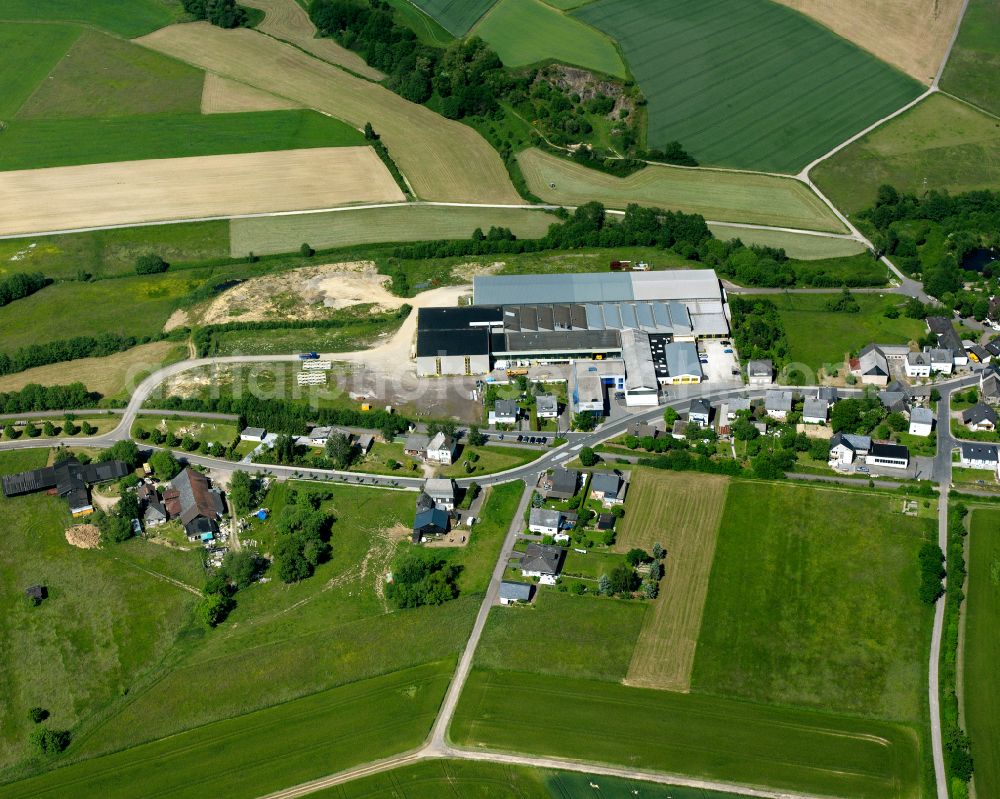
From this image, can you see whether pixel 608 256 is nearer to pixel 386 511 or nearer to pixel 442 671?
pixel 386 511

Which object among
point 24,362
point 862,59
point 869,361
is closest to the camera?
point 869,361

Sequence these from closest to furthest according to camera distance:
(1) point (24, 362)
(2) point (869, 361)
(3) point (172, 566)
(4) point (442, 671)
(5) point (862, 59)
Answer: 1. (4) point (442, 671)
2. (3) point (172, 566)
3. (2) point (869, 361)
4. (1) point (24, 362)
5. (5) point (862, 59)

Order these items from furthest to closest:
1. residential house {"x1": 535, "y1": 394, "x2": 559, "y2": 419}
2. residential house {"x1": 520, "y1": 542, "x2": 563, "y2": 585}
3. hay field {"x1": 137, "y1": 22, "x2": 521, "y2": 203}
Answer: hay field {"x1": 137, "y1": 22, "x2": 521, "y2": 203}
residential house {"x1": 535, "y1": 394, "x2": 559, "y2": 419}
residential house {"x1": 520, "y1": 542, "x2": 563, "y2": 585}

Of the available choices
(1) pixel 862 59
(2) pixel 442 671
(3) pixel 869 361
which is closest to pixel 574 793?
(2) pixel 442 671

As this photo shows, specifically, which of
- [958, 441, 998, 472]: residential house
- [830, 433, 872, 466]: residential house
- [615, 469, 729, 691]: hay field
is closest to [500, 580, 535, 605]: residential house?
[615, 469, 729, 691]: hay field

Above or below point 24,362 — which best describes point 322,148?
above

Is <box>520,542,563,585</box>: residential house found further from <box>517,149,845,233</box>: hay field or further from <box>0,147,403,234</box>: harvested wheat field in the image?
<box>0,147,403,234</box>: harvested wheat field

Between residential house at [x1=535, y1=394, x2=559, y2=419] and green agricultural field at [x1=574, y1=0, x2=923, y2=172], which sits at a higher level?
green agricultural field at [x1=574, y1=0, x2=923, y2=172]
